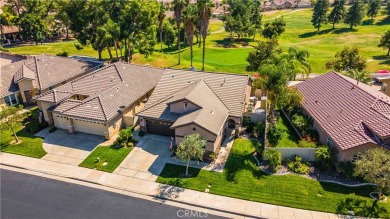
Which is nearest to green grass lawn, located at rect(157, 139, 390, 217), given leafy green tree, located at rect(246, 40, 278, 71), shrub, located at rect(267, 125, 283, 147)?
shrub, located at rect(267, 125, 283, 147)

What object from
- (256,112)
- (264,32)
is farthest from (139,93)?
(264,32)

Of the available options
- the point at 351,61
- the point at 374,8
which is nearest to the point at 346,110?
the point at 351,61

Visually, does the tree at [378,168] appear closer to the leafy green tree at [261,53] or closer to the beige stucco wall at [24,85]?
the leafy green tree at [261,53]

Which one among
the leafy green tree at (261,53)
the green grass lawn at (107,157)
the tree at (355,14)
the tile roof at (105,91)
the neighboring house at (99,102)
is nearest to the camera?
the green grass lawn at (107,157)

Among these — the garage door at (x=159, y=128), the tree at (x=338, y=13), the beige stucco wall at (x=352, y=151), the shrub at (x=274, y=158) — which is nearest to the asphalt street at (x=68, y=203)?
the shrub at (x=274, y=158)

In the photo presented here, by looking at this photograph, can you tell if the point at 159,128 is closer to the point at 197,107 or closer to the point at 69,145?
the point at 197,107

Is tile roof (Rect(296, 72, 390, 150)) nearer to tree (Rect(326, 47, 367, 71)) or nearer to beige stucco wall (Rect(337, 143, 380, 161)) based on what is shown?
beige stucco wall (Rect(337, 143, 380, 161))
